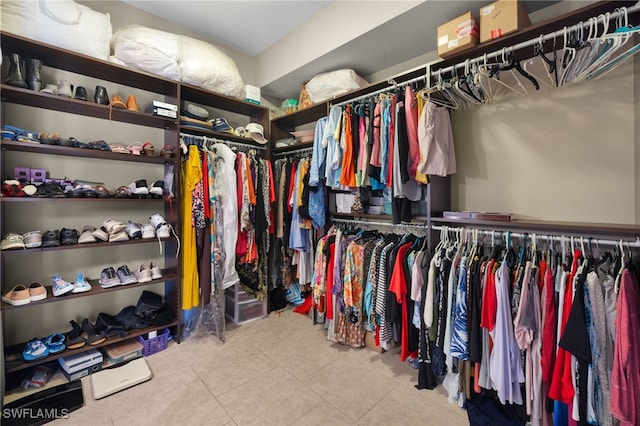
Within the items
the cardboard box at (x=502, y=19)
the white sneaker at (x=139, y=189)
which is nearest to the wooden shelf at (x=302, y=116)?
the cardboard box at (x=502, y=19)

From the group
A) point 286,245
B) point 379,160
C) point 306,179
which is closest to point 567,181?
point 379,160

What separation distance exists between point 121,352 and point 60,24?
2383mm

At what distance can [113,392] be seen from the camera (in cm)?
173

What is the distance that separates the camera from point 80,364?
1.87 metres

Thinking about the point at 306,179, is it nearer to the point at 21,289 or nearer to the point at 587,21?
the point at 587,21

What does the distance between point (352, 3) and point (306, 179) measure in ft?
4.90

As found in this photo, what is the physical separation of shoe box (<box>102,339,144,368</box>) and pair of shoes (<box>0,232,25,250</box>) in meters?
0.96

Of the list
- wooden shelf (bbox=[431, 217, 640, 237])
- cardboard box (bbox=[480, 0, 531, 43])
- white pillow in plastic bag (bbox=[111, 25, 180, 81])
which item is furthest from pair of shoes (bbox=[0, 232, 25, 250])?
cardboard box (bbox=[480, 0, 531, 43])

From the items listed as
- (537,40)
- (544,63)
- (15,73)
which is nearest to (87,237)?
(15,73)

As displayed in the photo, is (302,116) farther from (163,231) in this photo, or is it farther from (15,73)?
(15,73)

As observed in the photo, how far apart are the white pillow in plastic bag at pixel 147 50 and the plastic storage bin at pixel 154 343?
2.18m

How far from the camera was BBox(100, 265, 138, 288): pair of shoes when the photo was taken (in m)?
2.08

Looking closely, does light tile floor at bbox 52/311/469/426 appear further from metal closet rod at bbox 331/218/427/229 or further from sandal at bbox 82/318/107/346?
metal closet rod at bbox 331/218/427/229

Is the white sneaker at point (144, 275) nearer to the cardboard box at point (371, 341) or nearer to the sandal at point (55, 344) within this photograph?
the sandal at point (55, 344)
